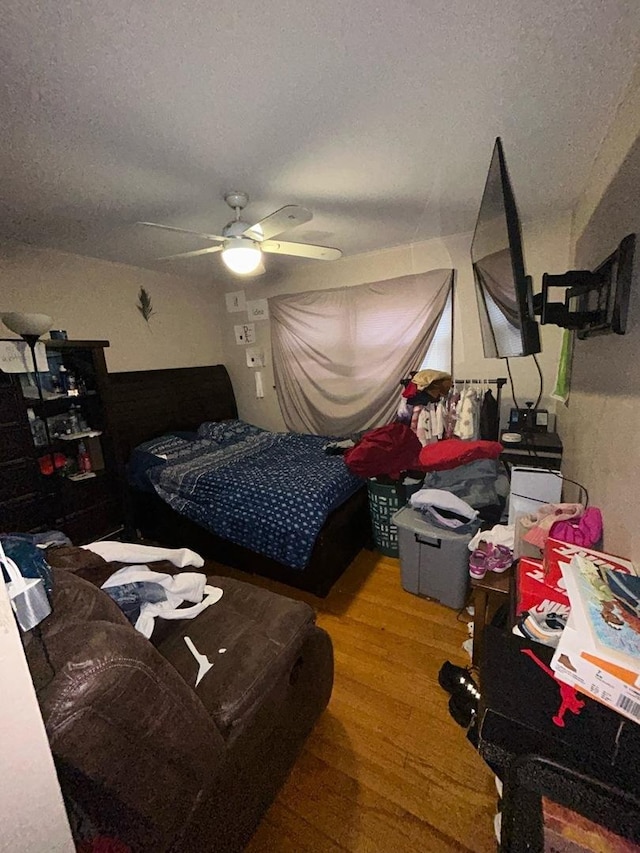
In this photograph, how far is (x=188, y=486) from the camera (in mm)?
2531

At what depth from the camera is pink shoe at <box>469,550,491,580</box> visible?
148 centimetres

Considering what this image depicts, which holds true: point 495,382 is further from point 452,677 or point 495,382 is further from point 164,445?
point 164,445

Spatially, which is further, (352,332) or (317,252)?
(352,332)

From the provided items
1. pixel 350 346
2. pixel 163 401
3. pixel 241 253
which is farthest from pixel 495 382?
pixel 163 401

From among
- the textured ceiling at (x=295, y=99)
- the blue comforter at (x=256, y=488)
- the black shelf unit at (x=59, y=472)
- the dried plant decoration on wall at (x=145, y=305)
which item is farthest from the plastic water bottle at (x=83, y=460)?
the textured ceiling at (x=295, y=99)

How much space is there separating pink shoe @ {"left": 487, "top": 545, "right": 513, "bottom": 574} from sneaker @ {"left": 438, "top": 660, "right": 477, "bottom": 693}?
1.71ft

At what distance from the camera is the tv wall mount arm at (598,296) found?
111 cm

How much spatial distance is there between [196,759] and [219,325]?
13.6 ft

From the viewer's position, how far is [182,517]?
261 cm

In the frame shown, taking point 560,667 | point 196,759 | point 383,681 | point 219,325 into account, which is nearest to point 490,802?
point 383,681

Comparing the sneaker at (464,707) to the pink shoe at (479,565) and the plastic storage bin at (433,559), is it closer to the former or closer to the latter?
the pink shoe at (479,565)

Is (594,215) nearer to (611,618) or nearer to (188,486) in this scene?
(611,618)

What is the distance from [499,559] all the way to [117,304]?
12.0ft

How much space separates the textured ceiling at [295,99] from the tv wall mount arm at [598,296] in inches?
25.5
